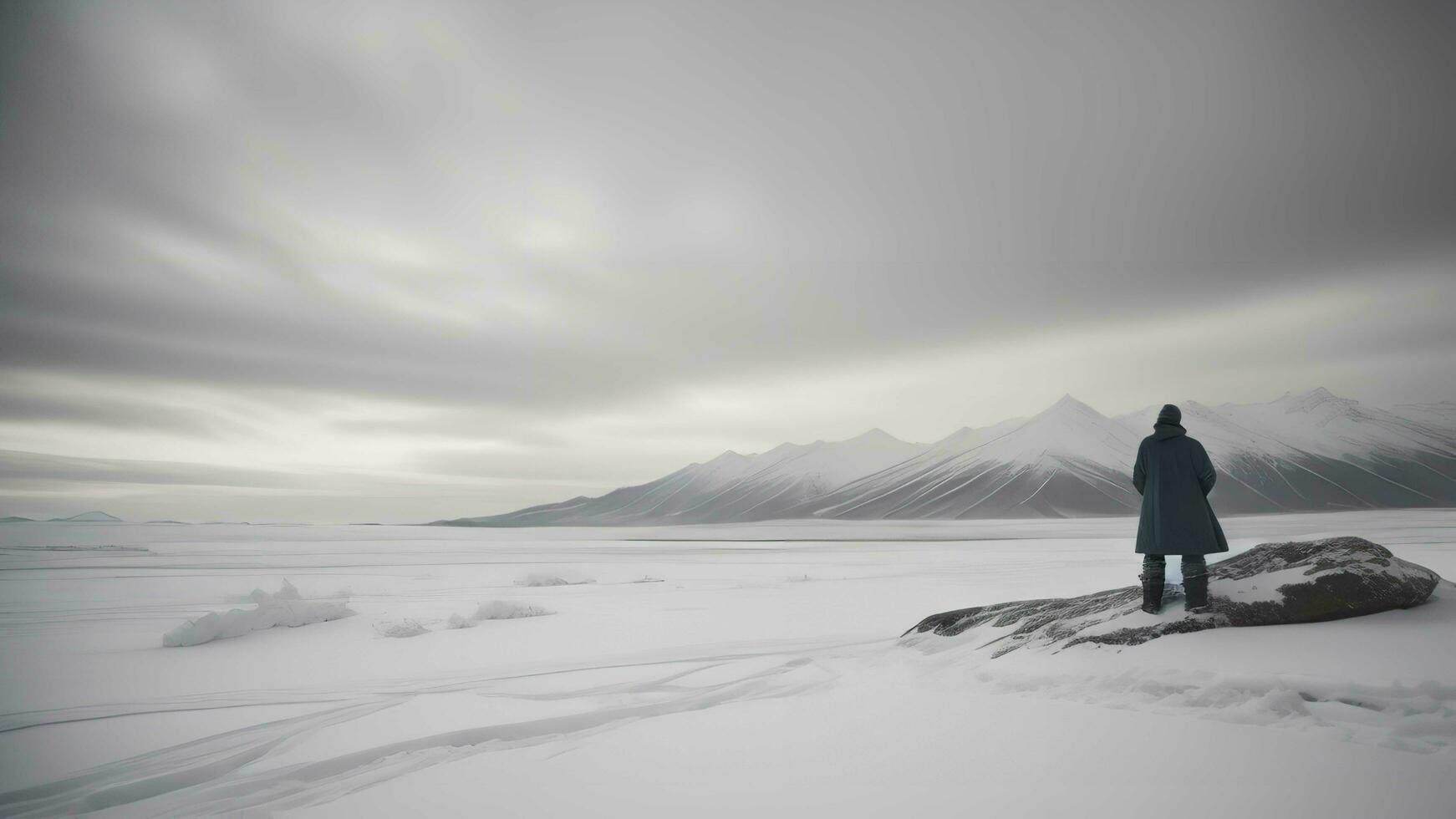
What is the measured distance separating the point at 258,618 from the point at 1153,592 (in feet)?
43.4

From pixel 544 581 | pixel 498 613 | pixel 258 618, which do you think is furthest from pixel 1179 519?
pixel 544 581

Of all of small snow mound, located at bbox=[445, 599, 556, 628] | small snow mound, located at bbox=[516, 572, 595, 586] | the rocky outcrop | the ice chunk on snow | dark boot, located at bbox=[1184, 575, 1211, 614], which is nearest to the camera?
the rocky outcrop

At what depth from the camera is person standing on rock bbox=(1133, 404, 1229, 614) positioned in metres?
5.73

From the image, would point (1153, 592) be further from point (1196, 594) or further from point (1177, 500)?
point (1177, 500)

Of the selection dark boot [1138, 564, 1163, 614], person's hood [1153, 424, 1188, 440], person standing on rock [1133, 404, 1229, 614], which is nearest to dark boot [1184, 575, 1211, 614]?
person standing on rock [1133, 404, 1229, 614]

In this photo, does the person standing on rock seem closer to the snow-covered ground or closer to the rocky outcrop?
the rocky outcrop

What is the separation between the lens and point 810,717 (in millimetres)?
5203

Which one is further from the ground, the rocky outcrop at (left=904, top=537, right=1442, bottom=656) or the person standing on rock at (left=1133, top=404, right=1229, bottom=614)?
the person standing on rock at (left=1133, top=404, right=1229, bottom=614)

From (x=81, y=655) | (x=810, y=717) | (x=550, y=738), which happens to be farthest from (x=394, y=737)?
(x=81, y=655)

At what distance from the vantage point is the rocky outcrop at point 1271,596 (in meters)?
5.07

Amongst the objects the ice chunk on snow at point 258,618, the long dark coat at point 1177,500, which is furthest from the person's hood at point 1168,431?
the ice chunk on snow at point 258,618

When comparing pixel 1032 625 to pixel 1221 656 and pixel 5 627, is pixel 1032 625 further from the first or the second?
pixel 5 627

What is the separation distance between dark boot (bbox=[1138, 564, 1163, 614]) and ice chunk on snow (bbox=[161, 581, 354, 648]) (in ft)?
41.7

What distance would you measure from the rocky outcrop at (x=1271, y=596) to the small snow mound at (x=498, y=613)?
9138 millimetres
